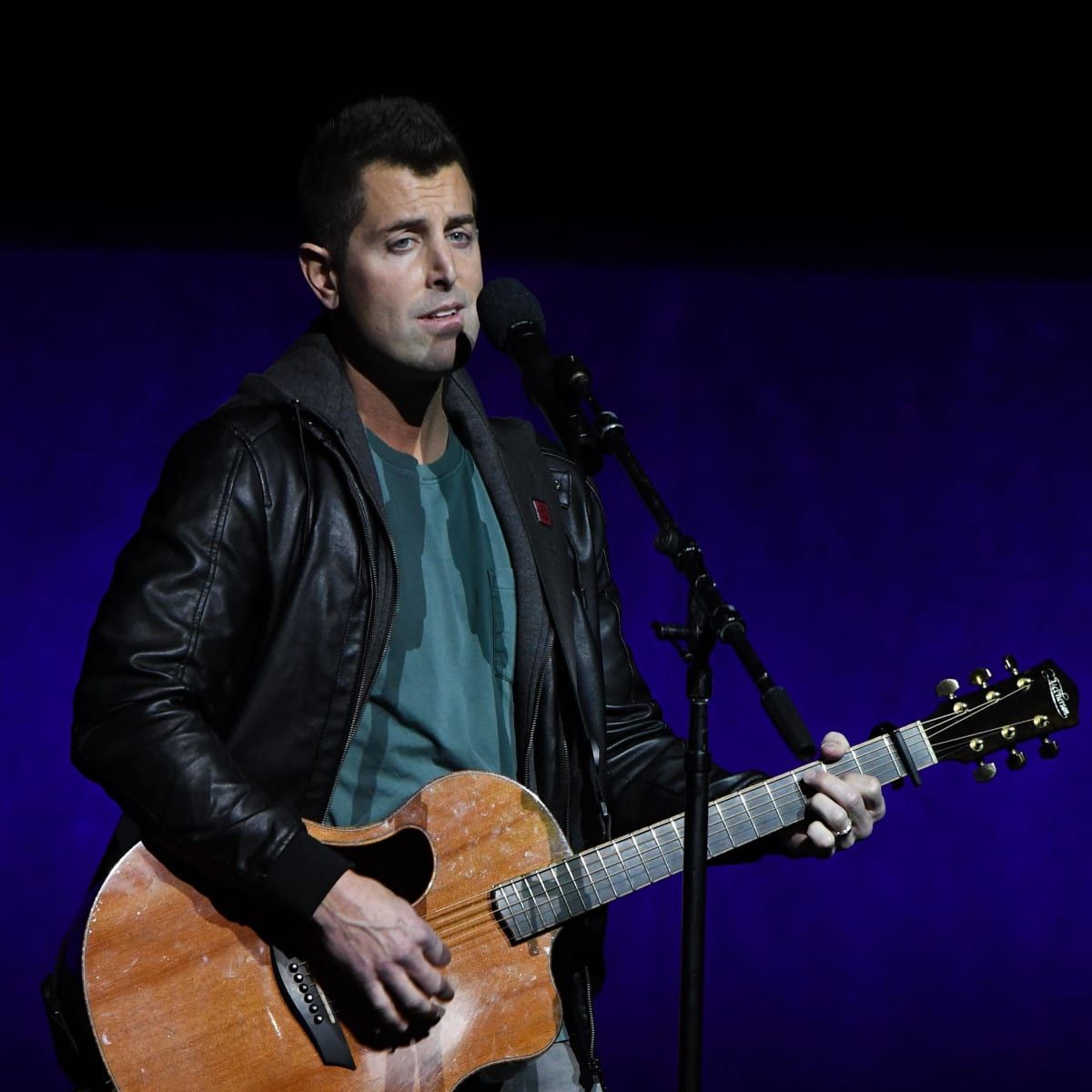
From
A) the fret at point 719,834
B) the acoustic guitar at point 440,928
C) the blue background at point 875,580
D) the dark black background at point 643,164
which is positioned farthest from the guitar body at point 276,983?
the dark black background at point 643,164

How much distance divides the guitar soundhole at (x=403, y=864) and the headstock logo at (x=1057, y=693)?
1.00 metres

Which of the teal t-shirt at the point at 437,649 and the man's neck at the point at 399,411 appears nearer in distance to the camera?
the teal t-shirt at the point at 437,649

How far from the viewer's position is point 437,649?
2.30 meters

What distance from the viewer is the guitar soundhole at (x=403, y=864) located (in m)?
2.18

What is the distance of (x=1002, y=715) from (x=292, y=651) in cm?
111

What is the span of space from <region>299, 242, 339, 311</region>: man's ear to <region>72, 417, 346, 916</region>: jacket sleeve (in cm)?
32

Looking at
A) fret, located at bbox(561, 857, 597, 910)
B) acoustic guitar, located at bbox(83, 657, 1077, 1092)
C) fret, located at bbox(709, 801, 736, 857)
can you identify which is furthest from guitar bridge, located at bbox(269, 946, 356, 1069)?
fret, located at bbox(709, 801, 736, 857)

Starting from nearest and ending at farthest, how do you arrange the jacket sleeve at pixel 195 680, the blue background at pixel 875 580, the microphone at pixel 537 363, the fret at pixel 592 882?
the microphone at pixel 537 363, the jacket sleeve at pixel 195 680, the fret at pixel 592 882, the blue background at pixel 875 580

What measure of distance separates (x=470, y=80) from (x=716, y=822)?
2.18 m

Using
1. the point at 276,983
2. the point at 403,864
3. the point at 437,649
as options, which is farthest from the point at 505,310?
the point at 276,983

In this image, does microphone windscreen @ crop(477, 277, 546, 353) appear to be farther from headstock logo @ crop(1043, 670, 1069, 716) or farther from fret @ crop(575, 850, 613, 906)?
headstock logo @ crop(1043, 670, 1069, 716)

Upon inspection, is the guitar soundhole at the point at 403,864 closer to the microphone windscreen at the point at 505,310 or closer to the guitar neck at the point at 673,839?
the guitar neck at the point at 673,839

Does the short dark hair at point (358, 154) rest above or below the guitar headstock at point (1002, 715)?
above

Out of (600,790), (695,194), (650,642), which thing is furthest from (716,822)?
(695,194)
